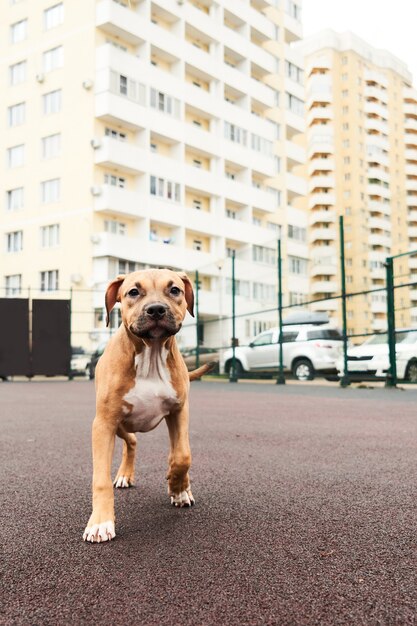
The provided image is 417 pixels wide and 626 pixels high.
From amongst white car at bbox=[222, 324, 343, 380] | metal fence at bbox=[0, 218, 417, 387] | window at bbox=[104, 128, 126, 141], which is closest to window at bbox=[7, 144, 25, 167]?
window at bbox=[104, 128, 126, 141]

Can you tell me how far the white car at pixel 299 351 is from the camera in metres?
13.1

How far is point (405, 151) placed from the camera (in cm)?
7269

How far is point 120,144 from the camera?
87.6 feet

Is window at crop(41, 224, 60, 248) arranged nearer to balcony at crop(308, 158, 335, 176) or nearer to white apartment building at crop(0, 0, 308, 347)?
white apartment building at crop(0, 0, 308, 347)

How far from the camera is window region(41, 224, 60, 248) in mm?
27584

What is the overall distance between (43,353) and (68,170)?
13.3 meters

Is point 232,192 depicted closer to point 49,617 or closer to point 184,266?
point 184,266

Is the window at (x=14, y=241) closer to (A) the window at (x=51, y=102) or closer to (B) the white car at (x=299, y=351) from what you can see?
(A) the window at (x=51, y=102)

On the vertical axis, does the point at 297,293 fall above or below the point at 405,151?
below

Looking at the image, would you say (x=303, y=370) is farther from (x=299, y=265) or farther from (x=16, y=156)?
(x=16, y=156)

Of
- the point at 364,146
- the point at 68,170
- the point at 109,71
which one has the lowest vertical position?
the point at 68,170

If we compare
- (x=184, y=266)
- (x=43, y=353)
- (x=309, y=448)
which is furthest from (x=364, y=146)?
(x=309, y=448)

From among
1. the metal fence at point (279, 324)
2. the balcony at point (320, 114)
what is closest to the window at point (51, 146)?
the metal fence at point (279, 324)

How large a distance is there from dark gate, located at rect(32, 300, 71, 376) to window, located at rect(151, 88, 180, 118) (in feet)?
52.3
